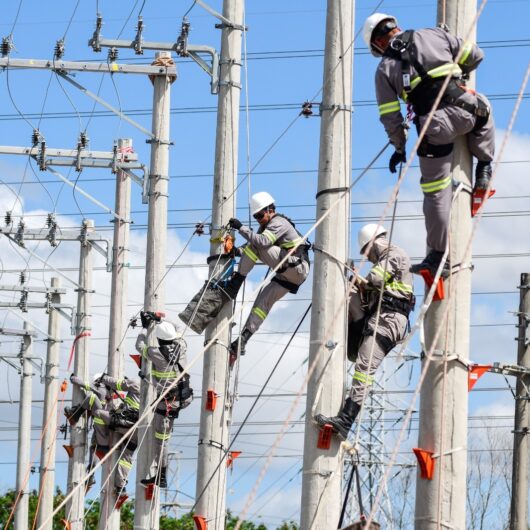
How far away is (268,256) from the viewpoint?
15.2m

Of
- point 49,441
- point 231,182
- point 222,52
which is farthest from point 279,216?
point 49,441

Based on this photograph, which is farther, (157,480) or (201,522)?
(157,480)

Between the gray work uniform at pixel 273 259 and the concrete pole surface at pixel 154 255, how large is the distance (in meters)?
3.41

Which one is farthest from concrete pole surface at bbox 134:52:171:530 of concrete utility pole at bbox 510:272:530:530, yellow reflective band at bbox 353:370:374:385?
yellow reflective band at bbox 353:370:374:385

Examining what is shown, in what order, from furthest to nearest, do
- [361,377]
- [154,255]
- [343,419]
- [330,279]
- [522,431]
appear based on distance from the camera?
[522,431] → [154,255] → [361,377] → [330,279] → [343,419]

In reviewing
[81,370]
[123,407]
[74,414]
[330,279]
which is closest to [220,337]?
[330,279]

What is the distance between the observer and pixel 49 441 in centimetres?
3231

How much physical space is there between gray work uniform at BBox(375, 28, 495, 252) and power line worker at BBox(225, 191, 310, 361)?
17.1ft

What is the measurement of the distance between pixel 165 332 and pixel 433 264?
980 centimetres

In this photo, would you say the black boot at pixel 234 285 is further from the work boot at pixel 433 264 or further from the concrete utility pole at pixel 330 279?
the work boot at pixel 433 264

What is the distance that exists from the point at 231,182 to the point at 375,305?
12.6ft

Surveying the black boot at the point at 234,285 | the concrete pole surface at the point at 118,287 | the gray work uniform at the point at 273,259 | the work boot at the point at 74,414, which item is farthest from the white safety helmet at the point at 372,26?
the work boot at the point at 74,414

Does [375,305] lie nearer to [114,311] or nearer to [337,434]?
[337,434]

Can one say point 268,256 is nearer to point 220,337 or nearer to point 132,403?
point 220,337
